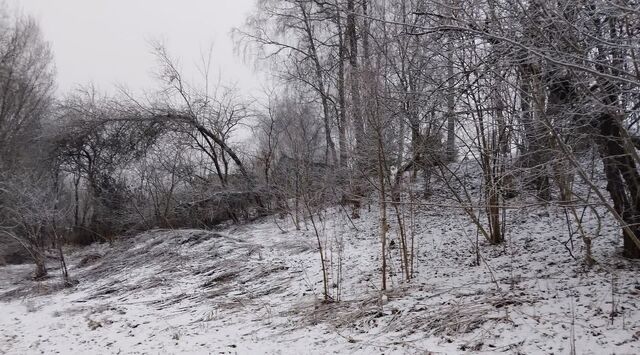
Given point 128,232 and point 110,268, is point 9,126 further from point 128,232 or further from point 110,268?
point 110,268

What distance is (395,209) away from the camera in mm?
7625

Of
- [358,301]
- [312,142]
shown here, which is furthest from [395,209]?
[312,142]

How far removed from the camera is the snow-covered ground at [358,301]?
4469 mm

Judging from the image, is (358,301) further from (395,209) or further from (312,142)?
(312,142)

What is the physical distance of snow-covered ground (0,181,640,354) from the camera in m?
4.47

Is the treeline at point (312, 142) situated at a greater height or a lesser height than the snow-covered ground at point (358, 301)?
greater

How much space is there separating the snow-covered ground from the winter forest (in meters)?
0.03

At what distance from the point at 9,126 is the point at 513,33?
804 inches

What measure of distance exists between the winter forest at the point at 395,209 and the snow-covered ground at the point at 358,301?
34mm

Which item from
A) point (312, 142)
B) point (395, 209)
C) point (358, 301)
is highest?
point (312, 142)

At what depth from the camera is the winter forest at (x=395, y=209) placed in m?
4.09

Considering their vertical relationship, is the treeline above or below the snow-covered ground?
above

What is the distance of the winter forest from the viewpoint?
13.4 ft

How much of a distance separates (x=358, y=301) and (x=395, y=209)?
206 centimetres
